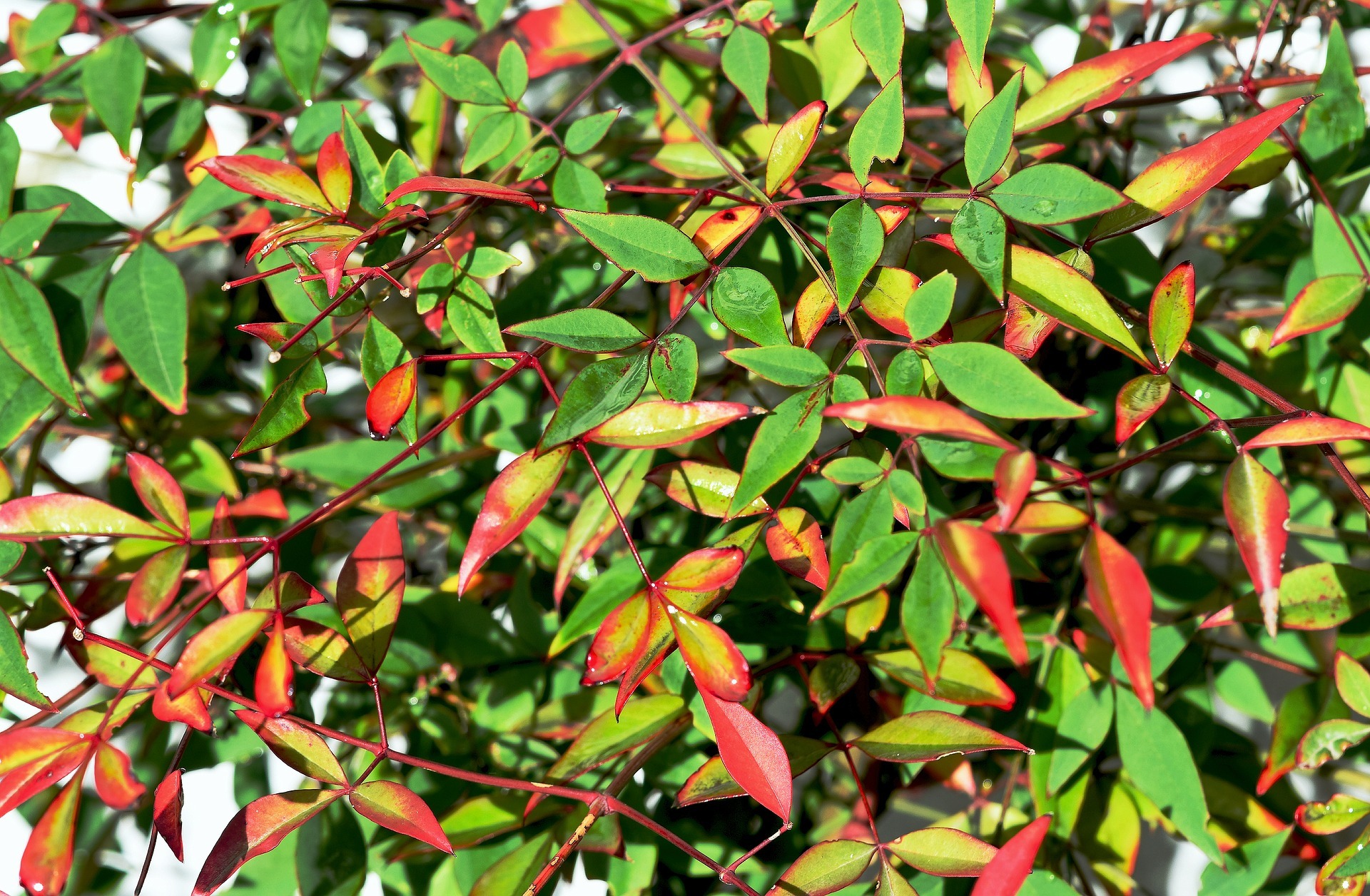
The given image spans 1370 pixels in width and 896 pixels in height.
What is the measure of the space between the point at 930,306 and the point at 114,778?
1.38 feet

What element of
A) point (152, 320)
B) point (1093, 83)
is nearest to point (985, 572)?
point (1093, 83)

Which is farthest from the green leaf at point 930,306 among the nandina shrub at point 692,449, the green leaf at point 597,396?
the green leaf at point 597,396

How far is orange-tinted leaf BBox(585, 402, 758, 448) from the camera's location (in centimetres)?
34

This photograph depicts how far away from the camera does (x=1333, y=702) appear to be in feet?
1.69

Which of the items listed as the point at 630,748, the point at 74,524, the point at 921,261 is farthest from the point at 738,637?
the point at 74,524

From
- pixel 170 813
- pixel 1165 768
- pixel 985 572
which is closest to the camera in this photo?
pixel 985 572

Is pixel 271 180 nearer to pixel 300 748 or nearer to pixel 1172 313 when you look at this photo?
pixel 300 748

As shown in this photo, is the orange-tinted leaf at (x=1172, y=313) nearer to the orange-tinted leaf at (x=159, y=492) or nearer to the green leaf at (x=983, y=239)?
the green leaf at (x=983, y=239)

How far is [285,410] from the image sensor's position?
15.3 inches

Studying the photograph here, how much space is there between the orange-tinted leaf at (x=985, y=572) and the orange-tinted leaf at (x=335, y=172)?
0.31m

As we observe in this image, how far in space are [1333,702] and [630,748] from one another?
1.35 ft

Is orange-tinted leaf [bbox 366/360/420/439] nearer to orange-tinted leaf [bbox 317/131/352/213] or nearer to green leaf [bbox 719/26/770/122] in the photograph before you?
orange-tinted leaf [bbox 317/131/352/213]

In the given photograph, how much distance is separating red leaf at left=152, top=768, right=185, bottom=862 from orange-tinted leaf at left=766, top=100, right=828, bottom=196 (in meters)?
0.37

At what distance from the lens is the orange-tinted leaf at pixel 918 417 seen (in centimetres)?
28
